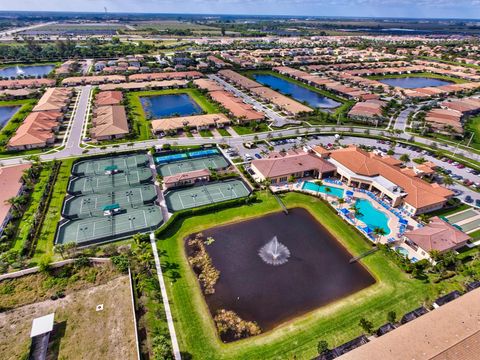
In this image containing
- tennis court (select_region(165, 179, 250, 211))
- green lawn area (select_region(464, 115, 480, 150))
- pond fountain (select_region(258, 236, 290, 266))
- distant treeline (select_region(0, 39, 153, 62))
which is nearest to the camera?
pond fountain (select_region(258, 236, 290, 266))

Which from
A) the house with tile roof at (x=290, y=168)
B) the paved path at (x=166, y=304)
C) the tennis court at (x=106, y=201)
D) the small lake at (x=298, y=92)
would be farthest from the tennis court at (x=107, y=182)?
the small lake at (x=298, y=92)

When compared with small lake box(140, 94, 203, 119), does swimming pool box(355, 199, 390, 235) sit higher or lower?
lower

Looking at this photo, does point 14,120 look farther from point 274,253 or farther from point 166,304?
point 274,253

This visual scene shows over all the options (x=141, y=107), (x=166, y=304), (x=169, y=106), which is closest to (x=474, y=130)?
(x=169, y=106)

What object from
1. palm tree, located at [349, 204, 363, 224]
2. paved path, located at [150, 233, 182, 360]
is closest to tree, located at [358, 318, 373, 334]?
paved path, located at [150, 233, 182, 360]

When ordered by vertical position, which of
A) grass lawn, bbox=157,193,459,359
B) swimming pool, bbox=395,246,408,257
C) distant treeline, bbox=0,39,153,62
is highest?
distant treeline, bbox=0,39,153,62

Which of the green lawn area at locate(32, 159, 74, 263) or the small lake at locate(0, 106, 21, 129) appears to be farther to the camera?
the small lake at locate(0, 106, 21, 129)

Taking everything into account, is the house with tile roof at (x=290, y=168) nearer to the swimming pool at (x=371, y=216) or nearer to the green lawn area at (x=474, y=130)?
the swimming pool at (x=371, y=216)

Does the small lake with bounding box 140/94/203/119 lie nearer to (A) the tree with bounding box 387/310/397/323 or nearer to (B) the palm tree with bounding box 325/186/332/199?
(B) the palm tree with bounding box 325/186/332/199
